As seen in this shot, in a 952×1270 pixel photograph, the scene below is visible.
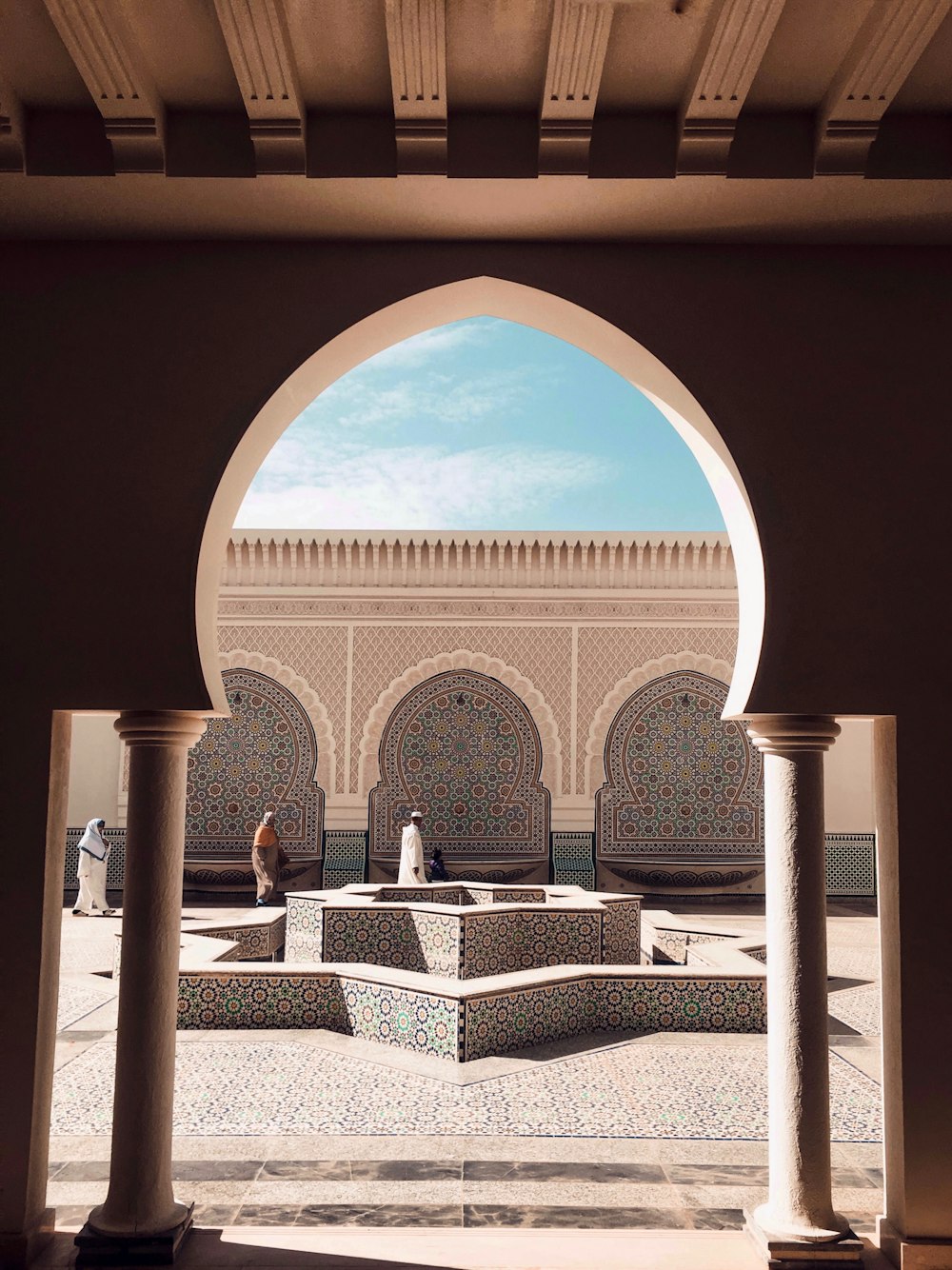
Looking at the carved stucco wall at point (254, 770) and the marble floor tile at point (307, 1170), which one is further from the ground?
the carved stucco wall at point (254, 770)

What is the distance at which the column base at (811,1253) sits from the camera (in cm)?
168

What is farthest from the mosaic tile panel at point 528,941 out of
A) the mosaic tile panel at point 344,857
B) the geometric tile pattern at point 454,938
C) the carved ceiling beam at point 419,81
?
the carved ceiling beam at point 419,81

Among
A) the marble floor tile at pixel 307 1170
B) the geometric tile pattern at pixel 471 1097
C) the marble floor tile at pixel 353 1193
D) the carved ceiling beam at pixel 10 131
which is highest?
the carved ceiling beam at pixel 10 131

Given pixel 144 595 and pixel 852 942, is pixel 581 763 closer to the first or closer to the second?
pixel 852 942

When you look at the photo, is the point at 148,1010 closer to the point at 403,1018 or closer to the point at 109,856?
the point at 403,1018

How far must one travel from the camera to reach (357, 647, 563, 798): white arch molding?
7785mm

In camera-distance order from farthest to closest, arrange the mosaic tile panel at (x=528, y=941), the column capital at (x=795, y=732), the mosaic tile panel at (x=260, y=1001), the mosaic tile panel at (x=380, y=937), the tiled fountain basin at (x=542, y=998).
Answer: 1. the mosaic tile panel at (x=380, y=937)
2. the mosaic tile panel at (x=528, y=941)
3. the mosaic tile panel at (x=260, y=1001)
4. the tiled fountain basin at (x=542, y=998)
5. the column capital at (x=795, y=732)

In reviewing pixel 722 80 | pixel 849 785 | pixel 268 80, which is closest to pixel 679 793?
pixel 849 785

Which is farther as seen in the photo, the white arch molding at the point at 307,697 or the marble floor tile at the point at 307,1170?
the white arch molding at the point at 307,697

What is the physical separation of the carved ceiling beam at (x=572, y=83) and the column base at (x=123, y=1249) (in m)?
1.84

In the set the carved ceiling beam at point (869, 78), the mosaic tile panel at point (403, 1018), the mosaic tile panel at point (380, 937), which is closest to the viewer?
the carved ceiling beam at point (869, 78)

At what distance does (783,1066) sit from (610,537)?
6365 mm

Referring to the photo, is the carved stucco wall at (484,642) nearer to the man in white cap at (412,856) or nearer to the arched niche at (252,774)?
the arched niche at (252,774)

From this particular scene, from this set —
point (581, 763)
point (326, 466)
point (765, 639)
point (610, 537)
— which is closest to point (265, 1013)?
point (765, 639)
